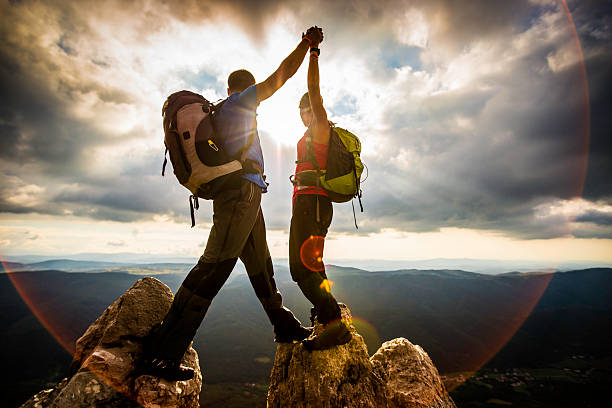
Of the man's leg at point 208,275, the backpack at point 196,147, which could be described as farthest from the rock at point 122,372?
the backpack at point 196,147

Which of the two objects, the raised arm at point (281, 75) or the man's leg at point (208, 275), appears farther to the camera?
the raised arm at point (281, 75)

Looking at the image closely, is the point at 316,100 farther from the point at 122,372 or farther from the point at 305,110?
the point at 122,372

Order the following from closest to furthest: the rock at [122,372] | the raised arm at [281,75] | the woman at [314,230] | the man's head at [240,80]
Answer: the rock at [122,372], the raised arm at [281,75], the man's head at [240,80], the woman at [314,230]

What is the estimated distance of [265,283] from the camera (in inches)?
159

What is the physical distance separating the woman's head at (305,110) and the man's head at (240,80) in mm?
897

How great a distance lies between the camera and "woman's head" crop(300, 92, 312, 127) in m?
4.33

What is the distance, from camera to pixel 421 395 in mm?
4418

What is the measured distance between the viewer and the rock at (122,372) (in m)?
2.65

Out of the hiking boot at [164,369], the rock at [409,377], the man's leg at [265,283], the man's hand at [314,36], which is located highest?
the man's hand at [314,36]

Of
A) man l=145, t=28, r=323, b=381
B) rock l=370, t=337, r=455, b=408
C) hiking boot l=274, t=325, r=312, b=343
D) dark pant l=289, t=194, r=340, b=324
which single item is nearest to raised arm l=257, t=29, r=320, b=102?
man l=145, t=28, r=323, b=381

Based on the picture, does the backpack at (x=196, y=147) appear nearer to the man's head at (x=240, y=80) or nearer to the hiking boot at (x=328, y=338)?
the man's head at (x=240, y=80)

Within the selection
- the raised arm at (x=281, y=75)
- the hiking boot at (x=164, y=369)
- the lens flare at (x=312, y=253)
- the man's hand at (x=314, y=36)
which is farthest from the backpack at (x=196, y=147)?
the hiking boot at (x=164, y=369)

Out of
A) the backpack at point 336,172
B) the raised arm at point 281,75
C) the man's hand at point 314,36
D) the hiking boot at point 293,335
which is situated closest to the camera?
the raised arm at point 281,75

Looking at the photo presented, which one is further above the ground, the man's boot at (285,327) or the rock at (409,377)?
the man's boot at (285,327)
